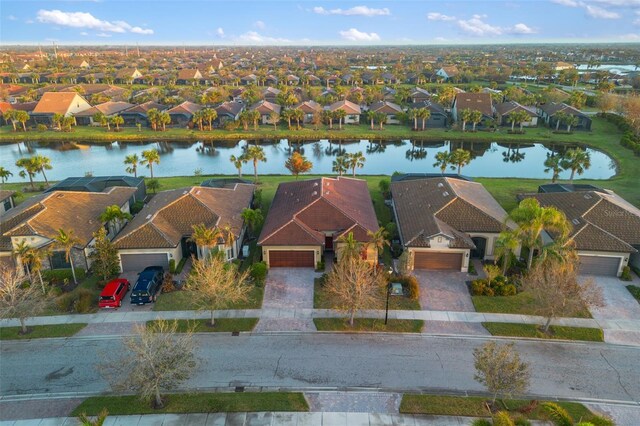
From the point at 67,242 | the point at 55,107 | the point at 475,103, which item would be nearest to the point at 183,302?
the point at 67,242

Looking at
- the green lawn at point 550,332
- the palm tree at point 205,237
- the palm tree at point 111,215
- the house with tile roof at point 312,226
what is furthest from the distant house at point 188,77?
the green lawn at point 550,332

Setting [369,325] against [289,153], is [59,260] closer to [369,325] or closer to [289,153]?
[369,325]

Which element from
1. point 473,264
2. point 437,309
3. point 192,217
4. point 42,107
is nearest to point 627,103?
point 473,264

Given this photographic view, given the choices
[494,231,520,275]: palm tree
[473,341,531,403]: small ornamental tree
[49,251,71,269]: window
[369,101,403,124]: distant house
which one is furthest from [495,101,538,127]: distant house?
[49,251,71,269]: window

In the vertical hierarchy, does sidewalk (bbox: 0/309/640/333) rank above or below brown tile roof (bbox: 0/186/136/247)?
below

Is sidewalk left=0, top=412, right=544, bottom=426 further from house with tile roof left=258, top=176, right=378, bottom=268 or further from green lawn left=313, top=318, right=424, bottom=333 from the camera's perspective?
house with tile roof left=258, top=176, right=378, bottom=268

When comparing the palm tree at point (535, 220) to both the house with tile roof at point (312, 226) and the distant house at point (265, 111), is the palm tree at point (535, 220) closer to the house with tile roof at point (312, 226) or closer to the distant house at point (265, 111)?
the house with tile roof at point (312, 226)
